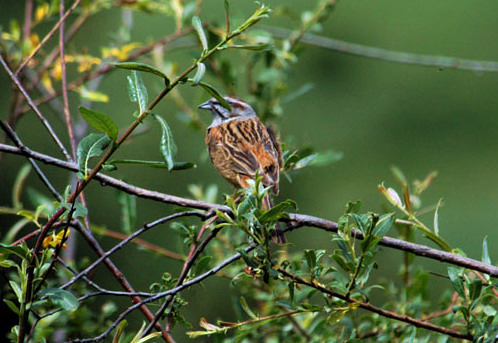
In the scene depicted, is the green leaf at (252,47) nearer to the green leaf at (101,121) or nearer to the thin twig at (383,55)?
the green leaf at (101,121)

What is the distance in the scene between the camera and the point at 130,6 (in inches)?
177

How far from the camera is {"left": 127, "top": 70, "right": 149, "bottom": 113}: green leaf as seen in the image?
2.15m

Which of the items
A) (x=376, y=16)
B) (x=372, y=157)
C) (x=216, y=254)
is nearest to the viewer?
(x=216, y=254)

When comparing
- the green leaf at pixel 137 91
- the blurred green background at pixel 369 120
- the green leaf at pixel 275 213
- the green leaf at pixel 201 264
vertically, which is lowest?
the blurred green background at pixel 369 120

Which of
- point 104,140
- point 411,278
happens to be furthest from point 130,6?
point 104,140

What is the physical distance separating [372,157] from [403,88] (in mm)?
1131

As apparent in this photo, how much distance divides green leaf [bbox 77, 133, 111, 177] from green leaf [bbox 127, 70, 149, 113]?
0.14m

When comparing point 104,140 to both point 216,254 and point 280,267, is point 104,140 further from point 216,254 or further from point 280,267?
point 216,254

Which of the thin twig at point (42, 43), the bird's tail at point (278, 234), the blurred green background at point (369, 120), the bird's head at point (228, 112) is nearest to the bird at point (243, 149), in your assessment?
the bird's head at point (228, 112)

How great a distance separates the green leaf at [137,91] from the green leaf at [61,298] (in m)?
0.52

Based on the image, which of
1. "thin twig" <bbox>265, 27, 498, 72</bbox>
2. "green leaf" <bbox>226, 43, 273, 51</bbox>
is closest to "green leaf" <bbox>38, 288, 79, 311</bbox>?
"green leaf" <bbox>226, 43, 273, 51</bbox>

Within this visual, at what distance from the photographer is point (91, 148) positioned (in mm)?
2240

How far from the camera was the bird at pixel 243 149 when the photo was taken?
14.5 ft

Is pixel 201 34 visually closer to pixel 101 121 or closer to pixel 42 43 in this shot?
pixel 101 121
